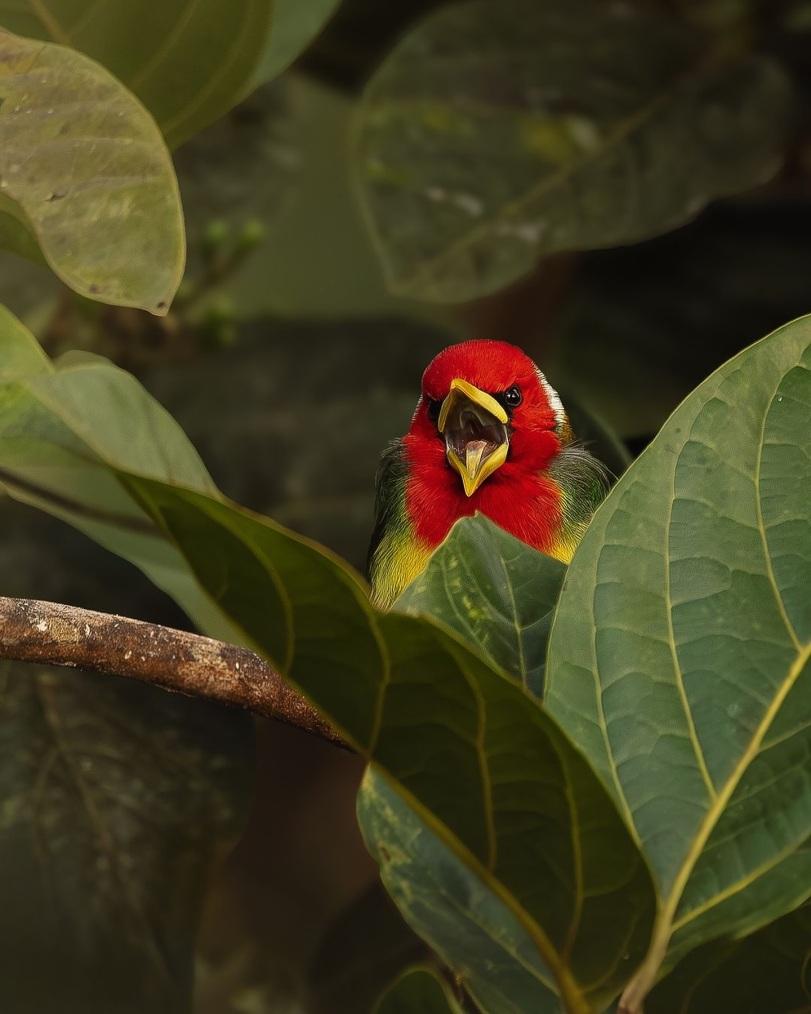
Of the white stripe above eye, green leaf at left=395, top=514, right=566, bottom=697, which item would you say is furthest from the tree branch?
the white stripe above eye

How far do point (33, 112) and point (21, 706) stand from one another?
74cm

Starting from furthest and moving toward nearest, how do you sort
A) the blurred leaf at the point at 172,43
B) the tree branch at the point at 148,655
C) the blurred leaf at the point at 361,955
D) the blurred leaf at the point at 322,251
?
the blurred leaf at the point at 322,251 < the blurred leaf at the point at 361,955 < the blurred leaf at the point at 172,43 < the tree branch at the point at 148,655

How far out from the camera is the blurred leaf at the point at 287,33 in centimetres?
142

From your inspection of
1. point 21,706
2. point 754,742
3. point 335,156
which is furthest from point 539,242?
point 335,156

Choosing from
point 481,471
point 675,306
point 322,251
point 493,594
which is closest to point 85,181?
point 493,594

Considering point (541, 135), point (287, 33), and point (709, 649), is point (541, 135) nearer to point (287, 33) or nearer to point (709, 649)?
point (287, 33)

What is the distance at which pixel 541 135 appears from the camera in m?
1.92

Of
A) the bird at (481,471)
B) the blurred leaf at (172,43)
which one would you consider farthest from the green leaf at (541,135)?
the blurred leaf at (172,43)

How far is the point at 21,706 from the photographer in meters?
1.52

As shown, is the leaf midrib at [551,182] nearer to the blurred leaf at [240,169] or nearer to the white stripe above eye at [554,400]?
the white stripe above eye at [554,400]

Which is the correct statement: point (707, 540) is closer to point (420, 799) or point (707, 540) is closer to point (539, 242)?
point (420, 799)

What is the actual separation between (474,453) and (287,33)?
1.91 ft

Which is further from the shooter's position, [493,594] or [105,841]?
[105,841]

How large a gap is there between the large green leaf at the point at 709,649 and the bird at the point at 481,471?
2.49 ft
